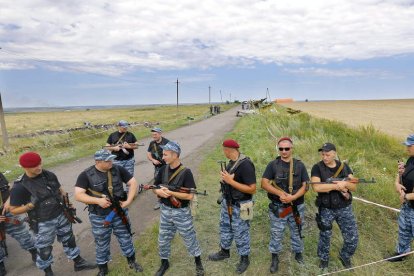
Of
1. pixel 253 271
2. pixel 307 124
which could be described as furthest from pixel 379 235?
pixel 307 124

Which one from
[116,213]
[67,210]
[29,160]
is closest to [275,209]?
[116,213]

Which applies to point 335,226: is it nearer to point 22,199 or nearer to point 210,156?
point 22,199

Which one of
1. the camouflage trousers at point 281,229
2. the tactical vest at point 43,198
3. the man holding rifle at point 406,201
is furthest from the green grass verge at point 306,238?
the tactical vest at point 43,198

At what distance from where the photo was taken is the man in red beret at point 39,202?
16.4 feet

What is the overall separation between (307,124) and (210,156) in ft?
24.2

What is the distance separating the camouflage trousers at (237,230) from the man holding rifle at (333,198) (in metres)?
1.23

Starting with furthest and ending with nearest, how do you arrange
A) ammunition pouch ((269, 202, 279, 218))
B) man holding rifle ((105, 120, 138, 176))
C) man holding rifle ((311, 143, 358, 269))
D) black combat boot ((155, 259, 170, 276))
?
man holding rifle ((105, 120, 138, 176)) → black combat boot ((155, 259, 170, 276)) → ammunition pouch ((269, 202, 279, 218)) → man holding rifle ((311, 143, 358, 269))

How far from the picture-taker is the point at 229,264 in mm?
5562

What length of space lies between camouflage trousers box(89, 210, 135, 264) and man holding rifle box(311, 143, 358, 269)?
327 centimetres

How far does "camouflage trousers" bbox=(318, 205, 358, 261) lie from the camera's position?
16.2ft

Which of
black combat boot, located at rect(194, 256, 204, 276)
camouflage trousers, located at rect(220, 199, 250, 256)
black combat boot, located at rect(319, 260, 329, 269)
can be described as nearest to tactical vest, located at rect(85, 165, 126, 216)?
black combat boot, located at rect(194, 256, 204, 276)

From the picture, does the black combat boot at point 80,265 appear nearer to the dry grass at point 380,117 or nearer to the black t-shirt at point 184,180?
the black t-shirt at point 184,180

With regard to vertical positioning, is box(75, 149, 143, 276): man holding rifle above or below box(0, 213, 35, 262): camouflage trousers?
above

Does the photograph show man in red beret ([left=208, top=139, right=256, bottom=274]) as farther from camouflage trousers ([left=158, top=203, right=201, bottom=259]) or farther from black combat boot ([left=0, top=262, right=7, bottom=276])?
black combat boot ([left=0, top=262, right=7, bottom=276])
